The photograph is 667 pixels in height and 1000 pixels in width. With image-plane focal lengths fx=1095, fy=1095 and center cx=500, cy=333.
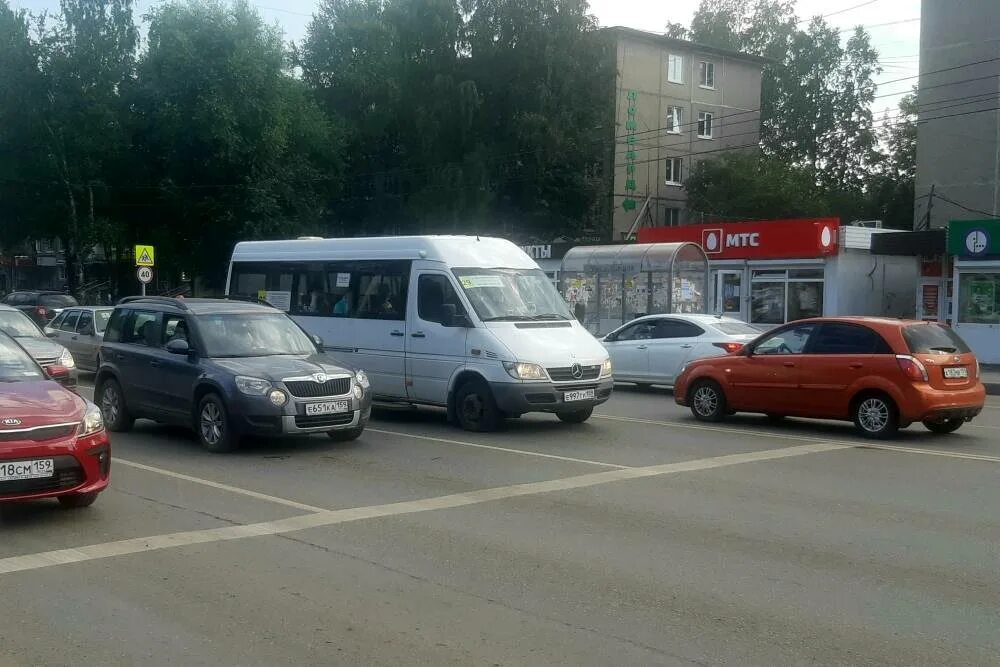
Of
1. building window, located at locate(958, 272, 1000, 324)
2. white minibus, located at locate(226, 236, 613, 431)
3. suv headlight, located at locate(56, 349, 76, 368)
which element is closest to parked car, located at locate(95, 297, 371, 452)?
white minibus, located at locate(226, 236, 613, 431)

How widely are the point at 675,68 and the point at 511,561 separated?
2075 inches

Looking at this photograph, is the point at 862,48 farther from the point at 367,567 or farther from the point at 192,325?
the point at 367,567

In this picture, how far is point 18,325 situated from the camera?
17.4m

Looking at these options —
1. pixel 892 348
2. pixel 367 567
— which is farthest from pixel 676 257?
pixel 367 567

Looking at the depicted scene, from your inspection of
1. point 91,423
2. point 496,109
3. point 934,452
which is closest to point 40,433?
point 91,423

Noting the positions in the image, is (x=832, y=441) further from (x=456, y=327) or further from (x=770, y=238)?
(x=770, y=238)

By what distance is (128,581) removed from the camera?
21.4 feet

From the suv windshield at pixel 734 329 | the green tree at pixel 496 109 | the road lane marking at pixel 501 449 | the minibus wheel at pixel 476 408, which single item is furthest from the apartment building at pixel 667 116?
the road lane marking at pixel 501 449

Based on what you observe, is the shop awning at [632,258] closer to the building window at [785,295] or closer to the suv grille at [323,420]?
the building window at [785,295]

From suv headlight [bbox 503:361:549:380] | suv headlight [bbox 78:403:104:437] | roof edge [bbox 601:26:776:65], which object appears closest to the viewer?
suv headlight [bbox 78:403:104:437]

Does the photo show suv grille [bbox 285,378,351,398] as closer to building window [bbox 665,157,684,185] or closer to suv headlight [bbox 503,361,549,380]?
suv headlight [bbox 503,361,549,380]

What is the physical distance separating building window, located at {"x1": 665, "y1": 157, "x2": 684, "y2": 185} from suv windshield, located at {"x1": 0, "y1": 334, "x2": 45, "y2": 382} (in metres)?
48.7

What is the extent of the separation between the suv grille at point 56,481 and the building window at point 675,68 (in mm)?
51708

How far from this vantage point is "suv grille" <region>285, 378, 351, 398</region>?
1170 cm
